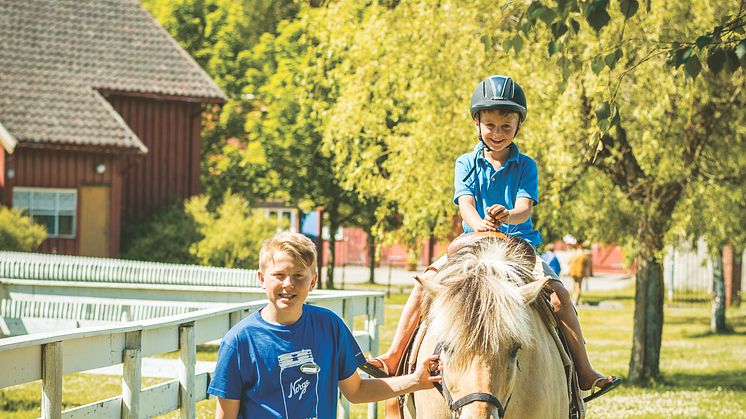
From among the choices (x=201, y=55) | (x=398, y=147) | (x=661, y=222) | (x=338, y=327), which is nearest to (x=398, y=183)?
(x=398, y=147)

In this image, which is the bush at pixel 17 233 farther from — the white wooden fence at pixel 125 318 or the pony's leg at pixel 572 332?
the pony's leg at pixel 572 332

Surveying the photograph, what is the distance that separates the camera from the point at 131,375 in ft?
19.0

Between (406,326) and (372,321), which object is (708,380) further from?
(406,326)

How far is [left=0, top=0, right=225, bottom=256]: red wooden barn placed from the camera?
2770 centimetres

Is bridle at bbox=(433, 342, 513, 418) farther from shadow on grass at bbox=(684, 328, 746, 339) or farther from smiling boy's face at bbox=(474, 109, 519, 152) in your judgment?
shadow on grass at bbox=(684, 328, 746, 339)

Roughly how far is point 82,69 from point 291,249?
2753 cm

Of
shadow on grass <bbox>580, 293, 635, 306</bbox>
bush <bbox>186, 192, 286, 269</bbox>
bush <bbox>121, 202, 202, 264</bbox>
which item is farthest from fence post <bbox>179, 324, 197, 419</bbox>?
shadow on grass <bbox>580, 293, 635, 306</bbox>

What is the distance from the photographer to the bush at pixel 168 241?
26.6 meters

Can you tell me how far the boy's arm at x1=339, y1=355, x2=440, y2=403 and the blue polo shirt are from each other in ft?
4.65

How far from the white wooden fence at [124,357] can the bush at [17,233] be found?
A: 1777cm

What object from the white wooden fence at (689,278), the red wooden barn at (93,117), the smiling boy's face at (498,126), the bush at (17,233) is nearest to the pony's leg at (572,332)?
the smiling boy's face at (498,126)

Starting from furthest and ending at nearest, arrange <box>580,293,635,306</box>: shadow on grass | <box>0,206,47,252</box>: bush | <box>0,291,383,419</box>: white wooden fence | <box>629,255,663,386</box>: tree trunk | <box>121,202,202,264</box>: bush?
1. <box>580,293,635,306</box>: shadow on grass
2. <box>121,202,202,264</box>: bush
3. <box>0,206,47,252</box>: bush
4. <box>629,255,663,386</box>: tree trunk
5. <box>0,291,383,419</box>: white wooden fence

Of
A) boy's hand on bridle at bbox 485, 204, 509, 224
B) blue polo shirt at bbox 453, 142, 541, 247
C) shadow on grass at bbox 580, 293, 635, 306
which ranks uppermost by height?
blue polo shirt at bbox 453, 142, 541, 247

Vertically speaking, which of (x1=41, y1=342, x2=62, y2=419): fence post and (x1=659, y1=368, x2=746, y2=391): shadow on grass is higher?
(x1=41, y1=342, x2=62, y2=419): fence post
